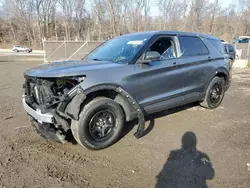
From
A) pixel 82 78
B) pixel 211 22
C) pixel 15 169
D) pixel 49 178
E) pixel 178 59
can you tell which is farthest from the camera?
pixel 211 22

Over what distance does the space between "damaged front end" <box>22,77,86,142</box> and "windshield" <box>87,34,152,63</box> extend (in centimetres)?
103

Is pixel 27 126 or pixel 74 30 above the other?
pixel 74 30

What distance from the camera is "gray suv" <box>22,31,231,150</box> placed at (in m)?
3.45

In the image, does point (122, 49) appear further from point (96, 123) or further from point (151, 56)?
point (96, 123)

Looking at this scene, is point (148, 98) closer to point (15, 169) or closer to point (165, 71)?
point (165, 71)

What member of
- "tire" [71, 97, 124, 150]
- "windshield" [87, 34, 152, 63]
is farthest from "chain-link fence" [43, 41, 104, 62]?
"tire" [71, 97, 124, 150]

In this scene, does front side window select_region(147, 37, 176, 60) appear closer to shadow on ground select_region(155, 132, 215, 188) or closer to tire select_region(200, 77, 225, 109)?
tire select_region(200, 77, 225, 109)

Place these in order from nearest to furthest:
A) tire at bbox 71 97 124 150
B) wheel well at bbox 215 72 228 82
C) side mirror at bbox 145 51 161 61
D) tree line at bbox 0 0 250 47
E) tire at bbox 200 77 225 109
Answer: tire at bbox 71 97 124 150 < side mirror at bbox 145 51 161 61 < tire at bbox 200 77 225 109 < wheel well at bbox 215 72 228 82 < tree line at bbox 0 0 250 47

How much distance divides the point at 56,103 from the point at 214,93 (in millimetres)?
4090

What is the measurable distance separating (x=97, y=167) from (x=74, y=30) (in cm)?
5416

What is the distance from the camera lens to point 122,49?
4.50 metres

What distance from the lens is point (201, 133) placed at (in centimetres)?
446

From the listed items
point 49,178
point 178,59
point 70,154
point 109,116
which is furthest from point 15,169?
point 178,59

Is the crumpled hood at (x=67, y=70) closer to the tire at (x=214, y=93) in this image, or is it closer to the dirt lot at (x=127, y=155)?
the dirt lot at (x=127, y=155)
